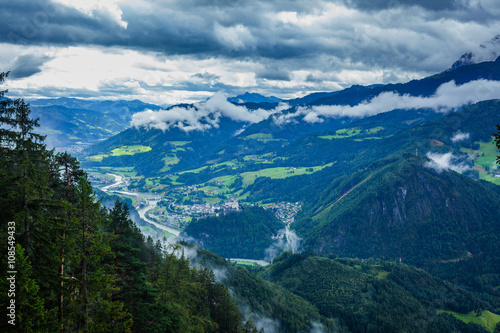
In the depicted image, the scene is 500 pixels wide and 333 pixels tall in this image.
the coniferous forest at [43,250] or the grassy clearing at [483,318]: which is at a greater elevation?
the coniferous forest at [43,250]

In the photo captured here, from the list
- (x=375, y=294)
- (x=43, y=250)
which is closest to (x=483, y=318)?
(x=375, y=294)

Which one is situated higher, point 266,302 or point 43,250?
point 43,250

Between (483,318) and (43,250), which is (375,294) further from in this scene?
(43,250)

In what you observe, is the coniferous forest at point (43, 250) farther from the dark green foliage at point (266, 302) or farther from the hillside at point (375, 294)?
the hillside at point (375, 294)

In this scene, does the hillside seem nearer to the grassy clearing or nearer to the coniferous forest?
the grassy clearing

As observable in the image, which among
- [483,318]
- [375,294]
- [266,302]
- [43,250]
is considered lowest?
[483,318]

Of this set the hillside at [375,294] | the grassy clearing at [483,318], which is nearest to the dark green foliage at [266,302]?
the hillside at [375,294]

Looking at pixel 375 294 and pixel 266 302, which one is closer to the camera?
pixel 266 302

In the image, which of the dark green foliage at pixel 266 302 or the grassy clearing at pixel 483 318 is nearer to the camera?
the dark green foliage at pixel 266 302

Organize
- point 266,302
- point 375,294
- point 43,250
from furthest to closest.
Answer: point 375,294 → point 266,302 → point 43,250
